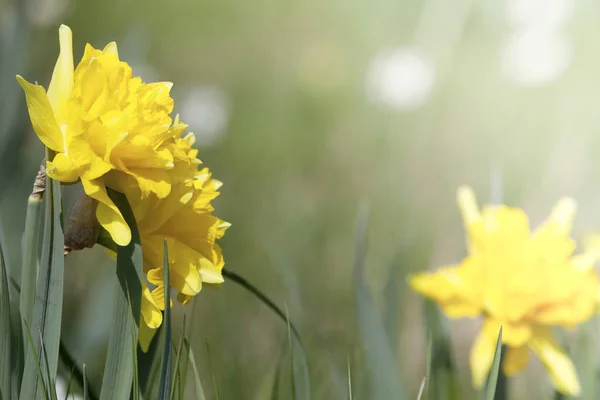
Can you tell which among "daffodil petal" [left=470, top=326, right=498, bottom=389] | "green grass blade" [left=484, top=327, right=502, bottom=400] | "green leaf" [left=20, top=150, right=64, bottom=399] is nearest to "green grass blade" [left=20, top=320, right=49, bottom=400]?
"green leaf" [left=20, top=150, right=64, bottom=399]

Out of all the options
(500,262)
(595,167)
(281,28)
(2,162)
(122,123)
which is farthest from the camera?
(281,28)

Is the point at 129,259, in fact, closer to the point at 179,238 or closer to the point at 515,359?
the point at 179,238

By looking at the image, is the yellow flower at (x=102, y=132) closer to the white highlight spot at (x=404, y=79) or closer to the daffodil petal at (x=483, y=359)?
the daffodil petal at (x=483, y=359)

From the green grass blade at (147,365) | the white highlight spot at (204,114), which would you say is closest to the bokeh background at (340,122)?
the white highlight spot at (204,114)

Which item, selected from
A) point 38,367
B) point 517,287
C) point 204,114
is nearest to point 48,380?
point 38,367

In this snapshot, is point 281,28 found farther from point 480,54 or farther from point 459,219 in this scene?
point 459,219

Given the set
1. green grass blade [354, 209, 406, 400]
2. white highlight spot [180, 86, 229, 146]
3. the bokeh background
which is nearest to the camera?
green grass blade [354, 209, 406, 400]

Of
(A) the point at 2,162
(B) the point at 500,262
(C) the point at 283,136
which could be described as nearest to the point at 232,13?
(C) the point at 283,136

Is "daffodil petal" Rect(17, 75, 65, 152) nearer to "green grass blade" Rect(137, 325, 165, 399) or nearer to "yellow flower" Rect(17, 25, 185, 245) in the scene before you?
A: "yellow flower" Rect(17, 25, 185, 245)
